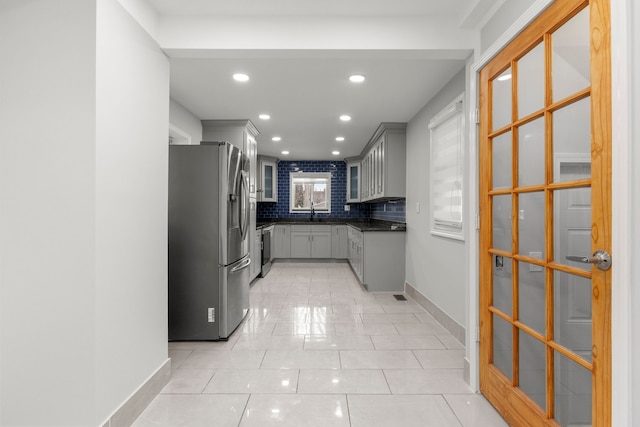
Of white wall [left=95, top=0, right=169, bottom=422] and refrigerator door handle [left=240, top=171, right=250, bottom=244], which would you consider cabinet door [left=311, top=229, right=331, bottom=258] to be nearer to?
refrigerator door handle [left=240, top=171, right=250, bottom=244]

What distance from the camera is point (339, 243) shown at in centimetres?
784

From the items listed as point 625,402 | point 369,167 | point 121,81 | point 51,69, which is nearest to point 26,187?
point 51,69

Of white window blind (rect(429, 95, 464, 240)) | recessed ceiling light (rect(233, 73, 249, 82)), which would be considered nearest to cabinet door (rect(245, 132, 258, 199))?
recessed ceiling light (rect(233, 73, 249, 82))

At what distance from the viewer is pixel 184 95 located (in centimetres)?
382

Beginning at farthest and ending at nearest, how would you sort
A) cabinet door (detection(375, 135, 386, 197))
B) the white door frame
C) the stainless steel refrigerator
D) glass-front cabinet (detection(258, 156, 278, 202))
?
glass-front cabinet (detection(258, 156, 278, 202))
cabinet door (detection(375, 135, 386, 197))
the stainless steel refrigerator
the white door frame

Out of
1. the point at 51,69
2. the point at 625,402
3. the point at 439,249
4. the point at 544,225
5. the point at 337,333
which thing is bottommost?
the point at 337,333

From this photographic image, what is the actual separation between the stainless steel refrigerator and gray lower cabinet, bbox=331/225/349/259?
4.86 meters

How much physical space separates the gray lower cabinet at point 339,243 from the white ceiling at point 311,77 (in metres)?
2.71

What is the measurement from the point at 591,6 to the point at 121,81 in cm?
210

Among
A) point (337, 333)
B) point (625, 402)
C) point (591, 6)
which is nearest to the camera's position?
point (625, 402)

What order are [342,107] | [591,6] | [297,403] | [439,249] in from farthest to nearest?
1. [342,107]
2. [439,249]
3. [297,403]
4. [591,6]

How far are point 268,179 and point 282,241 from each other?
1.45 m

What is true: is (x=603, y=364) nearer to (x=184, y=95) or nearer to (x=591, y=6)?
(x=591, y=6)

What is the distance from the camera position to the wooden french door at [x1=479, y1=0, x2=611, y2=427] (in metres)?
1.25
